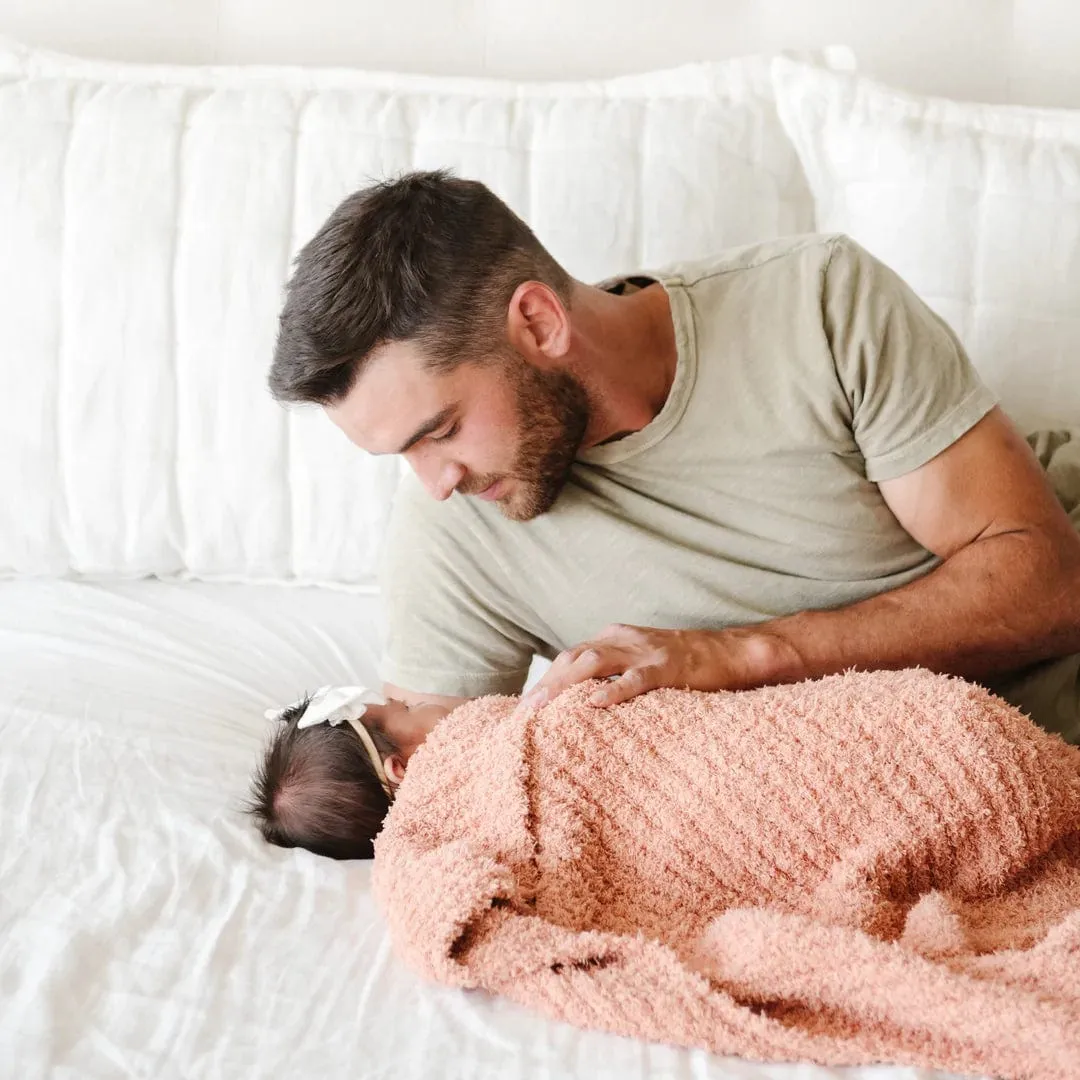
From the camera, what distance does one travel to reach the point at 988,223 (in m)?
1.45

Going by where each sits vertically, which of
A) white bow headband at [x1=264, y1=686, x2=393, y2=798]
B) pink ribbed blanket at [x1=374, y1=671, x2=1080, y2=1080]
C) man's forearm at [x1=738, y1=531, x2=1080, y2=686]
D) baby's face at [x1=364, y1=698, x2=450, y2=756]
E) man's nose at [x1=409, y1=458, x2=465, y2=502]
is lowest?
baby's face at [x1=364, y1=698, x2=450, y2=756]

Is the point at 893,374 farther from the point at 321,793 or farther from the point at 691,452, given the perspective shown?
the point at 321,793

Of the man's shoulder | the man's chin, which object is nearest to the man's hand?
the man's chin

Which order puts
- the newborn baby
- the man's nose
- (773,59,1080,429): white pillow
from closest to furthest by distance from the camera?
the newborn baby
the man's nose
(773,59,1080,429): white pillow

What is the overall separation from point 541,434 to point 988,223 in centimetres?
65

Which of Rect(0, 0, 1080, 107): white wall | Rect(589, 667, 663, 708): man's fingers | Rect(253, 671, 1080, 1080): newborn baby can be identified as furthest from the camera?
Rect(0, 0, 1080, 107): white wall

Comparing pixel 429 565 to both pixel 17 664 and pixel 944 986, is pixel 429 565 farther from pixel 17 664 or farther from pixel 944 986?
pixel 944 986

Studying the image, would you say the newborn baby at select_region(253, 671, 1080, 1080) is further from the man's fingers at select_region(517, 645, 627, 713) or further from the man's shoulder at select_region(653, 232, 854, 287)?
the man's shoulder at select_region(653, 232, 854, 287)

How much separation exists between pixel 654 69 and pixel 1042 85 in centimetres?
54

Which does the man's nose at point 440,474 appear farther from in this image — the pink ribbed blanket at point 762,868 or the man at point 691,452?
the pink ribbed blanket at point 762,868

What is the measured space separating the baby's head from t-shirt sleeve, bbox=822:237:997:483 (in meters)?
0.53

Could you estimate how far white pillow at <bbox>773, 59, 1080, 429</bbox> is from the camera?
1.44 m

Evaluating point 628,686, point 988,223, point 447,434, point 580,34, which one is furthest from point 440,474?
point 580,34

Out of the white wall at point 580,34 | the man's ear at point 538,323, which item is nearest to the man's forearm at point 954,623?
the man's ear at point 538,323
